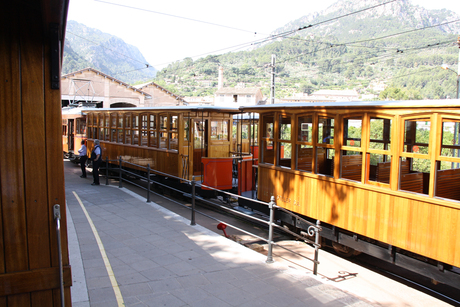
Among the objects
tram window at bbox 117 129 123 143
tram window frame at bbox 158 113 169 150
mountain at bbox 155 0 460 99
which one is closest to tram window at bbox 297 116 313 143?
tram window frame at bbox 158 113 169 150

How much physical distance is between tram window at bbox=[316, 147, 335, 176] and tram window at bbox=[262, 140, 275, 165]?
1.17m

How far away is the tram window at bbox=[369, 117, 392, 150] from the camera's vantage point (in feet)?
21.8

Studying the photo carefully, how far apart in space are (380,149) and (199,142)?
21.1 feet

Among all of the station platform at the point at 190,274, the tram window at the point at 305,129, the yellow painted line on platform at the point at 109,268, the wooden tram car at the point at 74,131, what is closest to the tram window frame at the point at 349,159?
the tram window at the point at 305,129

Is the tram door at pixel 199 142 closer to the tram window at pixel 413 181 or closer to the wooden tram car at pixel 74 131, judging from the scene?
the tram window at pixel 413 181

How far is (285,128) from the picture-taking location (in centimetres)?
834

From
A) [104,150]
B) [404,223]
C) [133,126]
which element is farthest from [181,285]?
[104,150]

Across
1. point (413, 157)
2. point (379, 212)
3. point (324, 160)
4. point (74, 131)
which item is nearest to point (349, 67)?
point (74, 131)

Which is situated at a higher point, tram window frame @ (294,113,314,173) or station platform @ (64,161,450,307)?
tram window frame @ (294,113,314,173)

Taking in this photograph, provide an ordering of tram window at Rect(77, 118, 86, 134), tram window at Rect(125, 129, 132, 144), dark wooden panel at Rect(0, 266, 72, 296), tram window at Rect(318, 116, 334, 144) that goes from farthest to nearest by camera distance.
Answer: tram window at Rect(77, 118, 86, 134) → tram window at Rect(125, 129, 132, 144) → tram window at Rect(318, 116, 334, 144) → dark wooden panel at Rect(0, 266, 72, 296)

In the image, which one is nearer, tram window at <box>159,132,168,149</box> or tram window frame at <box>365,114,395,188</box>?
tram window frame at <box>365,114,395,188</box>

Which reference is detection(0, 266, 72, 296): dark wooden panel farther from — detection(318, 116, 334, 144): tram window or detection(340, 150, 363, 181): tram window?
detection(318, 116, 334, 144): tram window

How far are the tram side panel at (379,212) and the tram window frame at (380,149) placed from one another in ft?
1.22

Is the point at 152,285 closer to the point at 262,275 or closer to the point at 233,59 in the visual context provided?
the point at 262,275
